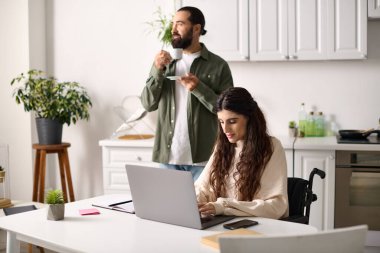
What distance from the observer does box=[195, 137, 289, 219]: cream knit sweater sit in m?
2.10

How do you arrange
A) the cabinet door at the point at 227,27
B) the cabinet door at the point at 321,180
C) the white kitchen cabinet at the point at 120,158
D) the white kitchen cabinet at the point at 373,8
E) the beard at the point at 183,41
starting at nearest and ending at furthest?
the beard at the point at 183,41
the cabinet door at the point at 321,180
the white kitchen cabinet at the point at 373,8
the cabinet door at the point at 227,27
the white kitchen cabinet at the point at 120,158

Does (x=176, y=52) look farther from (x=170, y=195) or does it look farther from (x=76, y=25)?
(x=76, y=25)

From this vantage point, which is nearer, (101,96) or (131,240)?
(131,240)

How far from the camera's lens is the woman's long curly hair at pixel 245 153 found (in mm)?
2262

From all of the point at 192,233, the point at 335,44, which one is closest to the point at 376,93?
the point at 335,44

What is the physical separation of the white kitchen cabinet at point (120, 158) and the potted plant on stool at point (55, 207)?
84.6 inches

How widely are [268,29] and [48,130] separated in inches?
75.6

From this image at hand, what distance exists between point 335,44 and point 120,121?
196cm

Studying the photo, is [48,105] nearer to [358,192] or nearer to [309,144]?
[309,144]

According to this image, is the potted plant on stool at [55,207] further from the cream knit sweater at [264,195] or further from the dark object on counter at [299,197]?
the dark object on counter at [299,197]

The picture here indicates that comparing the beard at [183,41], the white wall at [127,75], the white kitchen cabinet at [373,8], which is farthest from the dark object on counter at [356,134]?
the beard at [183,41]

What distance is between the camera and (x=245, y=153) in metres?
2.33

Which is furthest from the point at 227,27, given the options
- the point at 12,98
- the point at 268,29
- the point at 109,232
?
the point at 109,232

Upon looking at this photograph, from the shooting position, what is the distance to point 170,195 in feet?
6.39
